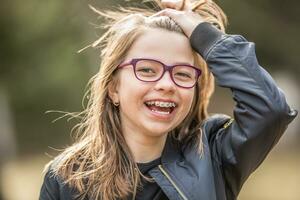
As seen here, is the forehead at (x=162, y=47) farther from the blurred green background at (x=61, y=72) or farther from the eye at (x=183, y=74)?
the blurred green background at (x=61, y=72)

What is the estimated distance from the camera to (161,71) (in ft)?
9.62

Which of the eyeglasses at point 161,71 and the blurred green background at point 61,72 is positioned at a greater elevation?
the eyeglasses at point 161,71

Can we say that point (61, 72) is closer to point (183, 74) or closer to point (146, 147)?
point (146, 147)

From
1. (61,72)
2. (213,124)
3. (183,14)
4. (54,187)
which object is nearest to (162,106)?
(213,124)

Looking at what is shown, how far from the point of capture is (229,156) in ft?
9.50

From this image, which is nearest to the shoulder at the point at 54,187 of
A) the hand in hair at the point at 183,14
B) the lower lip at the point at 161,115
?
the lower lip at the point at 161,115

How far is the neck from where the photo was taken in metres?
3.09

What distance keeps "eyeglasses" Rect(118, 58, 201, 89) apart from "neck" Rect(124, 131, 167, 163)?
0.88ft

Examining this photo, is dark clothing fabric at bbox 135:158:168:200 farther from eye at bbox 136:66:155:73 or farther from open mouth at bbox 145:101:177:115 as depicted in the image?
eye at bbox 136:66:155:73

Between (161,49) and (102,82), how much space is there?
334 millimetres

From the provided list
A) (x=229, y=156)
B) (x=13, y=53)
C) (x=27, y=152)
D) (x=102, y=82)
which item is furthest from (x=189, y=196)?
(x=27, y=152)

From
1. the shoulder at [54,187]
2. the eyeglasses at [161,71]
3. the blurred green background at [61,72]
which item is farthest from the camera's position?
the blurred green background at [61,72]

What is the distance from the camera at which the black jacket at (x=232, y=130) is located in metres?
2.82

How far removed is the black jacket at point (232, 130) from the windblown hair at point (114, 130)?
0.09 meters
